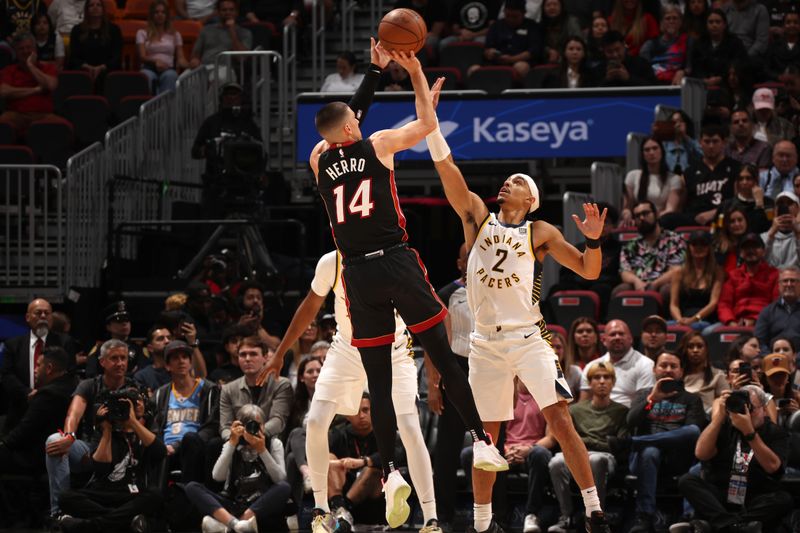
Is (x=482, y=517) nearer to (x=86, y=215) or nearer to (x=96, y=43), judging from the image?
(x=86, y=215)

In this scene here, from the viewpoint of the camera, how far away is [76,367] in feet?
41.2

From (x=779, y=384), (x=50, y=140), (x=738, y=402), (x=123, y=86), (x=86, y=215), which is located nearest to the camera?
(x=738, y=402)

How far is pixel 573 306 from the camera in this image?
493 inches

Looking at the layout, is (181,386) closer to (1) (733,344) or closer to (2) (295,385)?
(2) (295,385)

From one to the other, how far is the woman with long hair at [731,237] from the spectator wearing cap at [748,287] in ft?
0.56

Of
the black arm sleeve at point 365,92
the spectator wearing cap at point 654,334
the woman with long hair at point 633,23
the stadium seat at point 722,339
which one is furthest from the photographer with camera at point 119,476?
the woman with long hair at point 633,23

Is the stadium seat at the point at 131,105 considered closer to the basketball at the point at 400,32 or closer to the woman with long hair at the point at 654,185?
the woman with long hair at the point at 654,185

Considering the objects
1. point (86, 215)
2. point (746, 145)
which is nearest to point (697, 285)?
point (746, 145)

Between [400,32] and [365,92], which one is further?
[365,92]

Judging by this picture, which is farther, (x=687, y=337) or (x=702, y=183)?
(x=702, y=183)

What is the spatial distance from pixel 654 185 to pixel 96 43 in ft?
24.3

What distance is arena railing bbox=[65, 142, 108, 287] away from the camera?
14344 mm

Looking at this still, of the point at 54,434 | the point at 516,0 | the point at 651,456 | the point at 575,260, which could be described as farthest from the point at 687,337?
the point at 516,0

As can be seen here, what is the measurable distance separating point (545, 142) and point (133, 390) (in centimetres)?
565
